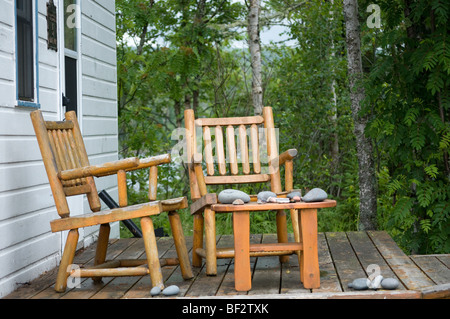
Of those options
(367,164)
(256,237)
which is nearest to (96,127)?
(256,237)

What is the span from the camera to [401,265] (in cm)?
390

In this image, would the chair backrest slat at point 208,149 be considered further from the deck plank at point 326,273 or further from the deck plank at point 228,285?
the deck plank at point 326,273

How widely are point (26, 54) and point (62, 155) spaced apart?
67cm

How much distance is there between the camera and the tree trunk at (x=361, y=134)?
5.51m

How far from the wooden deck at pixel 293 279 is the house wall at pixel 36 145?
17 centimetres

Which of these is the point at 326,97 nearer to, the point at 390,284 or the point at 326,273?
the point at 326,273

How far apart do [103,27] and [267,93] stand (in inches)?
130

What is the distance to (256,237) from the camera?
513 cm

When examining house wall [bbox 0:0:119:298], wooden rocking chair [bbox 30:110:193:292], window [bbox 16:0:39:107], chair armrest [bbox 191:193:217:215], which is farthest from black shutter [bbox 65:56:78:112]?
chair armrest [bbox 191:193:217:215]

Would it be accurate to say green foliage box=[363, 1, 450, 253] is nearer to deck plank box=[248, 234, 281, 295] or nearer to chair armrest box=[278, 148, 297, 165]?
chair armrest box=[278, 148, 297, 165]

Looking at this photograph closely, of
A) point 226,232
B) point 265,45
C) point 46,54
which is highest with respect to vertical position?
point 265,45

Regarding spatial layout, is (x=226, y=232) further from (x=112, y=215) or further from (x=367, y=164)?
(x=112, y=215)

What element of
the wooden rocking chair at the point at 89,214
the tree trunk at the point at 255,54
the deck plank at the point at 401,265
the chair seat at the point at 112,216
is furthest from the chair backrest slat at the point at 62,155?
the tree trunk at the point at 255,54

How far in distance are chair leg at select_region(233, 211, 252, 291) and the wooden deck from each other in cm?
7
